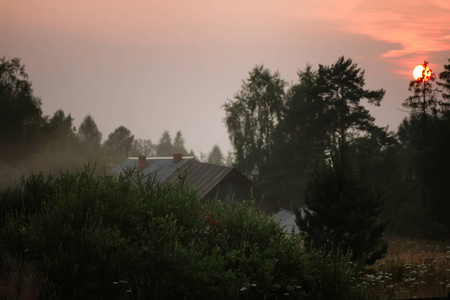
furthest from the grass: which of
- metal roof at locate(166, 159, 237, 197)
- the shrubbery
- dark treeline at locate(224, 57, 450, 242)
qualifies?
metal roof at locate(166, 159, 237, 197)

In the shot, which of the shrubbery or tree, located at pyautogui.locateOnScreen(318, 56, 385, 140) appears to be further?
tree, located at pyautogui.locateOnScreen(318, 56, 385, 140)

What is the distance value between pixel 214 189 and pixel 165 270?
35.5 metres

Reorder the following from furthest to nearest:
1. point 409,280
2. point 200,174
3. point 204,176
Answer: point 200,174 → point 204,176 → point 409,280

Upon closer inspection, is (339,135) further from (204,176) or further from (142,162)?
(142,162)

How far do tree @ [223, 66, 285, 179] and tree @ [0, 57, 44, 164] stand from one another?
19.8 metres

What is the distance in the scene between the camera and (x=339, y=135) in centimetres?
5109

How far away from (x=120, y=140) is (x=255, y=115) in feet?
272

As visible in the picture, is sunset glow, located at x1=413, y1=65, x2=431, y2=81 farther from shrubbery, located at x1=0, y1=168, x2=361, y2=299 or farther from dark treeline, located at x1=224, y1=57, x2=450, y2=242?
shrubbery, located at x1=0, y1=168, x2=361, y2=299

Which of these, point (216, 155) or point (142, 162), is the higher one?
point (216, 155)

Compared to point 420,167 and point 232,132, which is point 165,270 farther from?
point 232,132

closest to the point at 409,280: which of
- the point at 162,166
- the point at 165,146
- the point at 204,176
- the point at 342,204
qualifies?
the point at 342,204

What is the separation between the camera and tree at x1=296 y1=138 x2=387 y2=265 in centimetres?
1933

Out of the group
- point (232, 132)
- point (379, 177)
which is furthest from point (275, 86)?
point (379, 177)

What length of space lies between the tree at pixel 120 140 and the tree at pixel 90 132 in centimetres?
571
